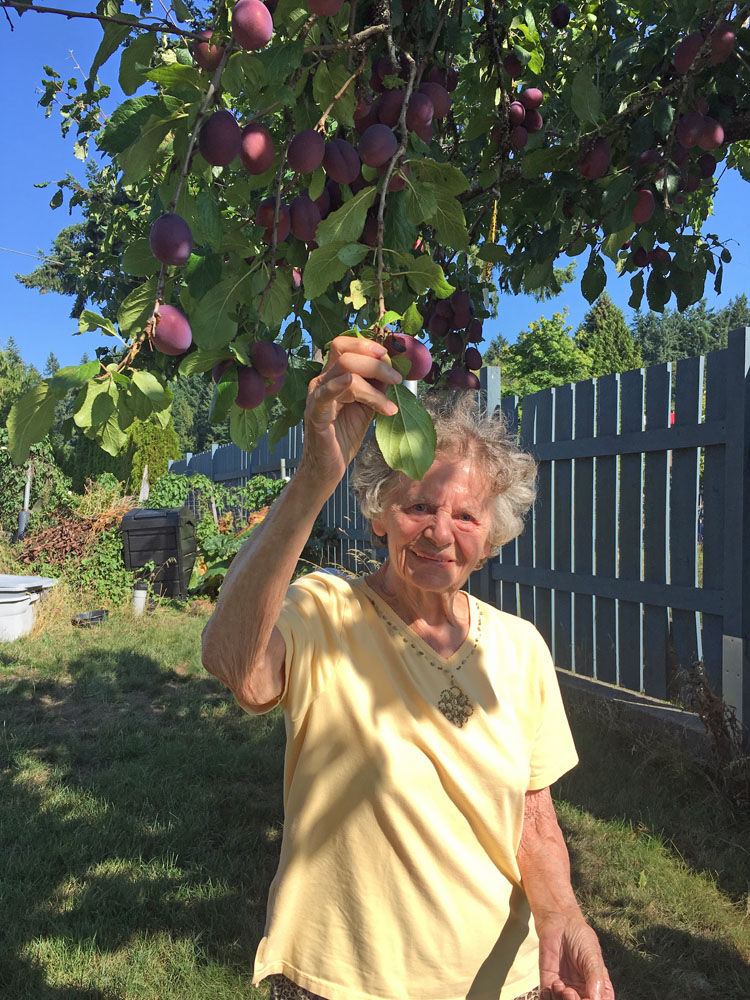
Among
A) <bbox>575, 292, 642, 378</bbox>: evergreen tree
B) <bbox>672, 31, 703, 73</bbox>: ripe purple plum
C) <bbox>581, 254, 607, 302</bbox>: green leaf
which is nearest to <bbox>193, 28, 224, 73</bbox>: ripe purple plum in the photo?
<bbox>672, 31, 703, 73</bbox>: ripe purple plum

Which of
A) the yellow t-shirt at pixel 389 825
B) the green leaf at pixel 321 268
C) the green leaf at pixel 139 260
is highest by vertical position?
the green leaf at pixel 139 260

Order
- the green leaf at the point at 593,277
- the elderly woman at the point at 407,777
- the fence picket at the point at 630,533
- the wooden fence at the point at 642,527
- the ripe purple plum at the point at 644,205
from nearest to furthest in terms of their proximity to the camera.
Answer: the elderly woman at the point at 407,777
the ripe purple plum at the point at 644,205
the green leaf at the point at 593,277
the wooden fence at the point at 642,527
the fence picket at the point at 630,533

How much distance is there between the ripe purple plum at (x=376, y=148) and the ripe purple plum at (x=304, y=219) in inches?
3.9

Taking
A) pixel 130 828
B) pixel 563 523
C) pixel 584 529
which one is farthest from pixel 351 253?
pixel 563 523

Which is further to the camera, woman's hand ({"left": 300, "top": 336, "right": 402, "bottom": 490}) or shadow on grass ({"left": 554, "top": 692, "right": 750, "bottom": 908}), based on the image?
shadow on grass ({"left": 554, "top": 692, "right": 750, "bottom": 908})

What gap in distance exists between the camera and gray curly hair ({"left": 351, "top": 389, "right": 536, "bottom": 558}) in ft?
5.33

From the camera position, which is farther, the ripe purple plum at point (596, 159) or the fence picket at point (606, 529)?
the fence picket at point (606, 529)

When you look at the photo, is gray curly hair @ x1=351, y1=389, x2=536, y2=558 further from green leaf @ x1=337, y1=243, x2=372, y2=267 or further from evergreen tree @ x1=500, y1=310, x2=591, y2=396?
evergreen tree @ x1=500, y1=310, x2=591, y2=396

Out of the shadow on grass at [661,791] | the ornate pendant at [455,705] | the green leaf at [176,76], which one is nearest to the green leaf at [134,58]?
the green leaf at [176,76]

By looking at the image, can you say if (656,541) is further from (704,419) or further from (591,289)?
(591,289)

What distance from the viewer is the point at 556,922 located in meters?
1.43

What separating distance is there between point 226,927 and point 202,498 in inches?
327

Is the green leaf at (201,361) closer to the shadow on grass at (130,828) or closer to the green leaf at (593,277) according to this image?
the green leaf at (593,277)

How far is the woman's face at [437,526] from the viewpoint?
1.56 metres
